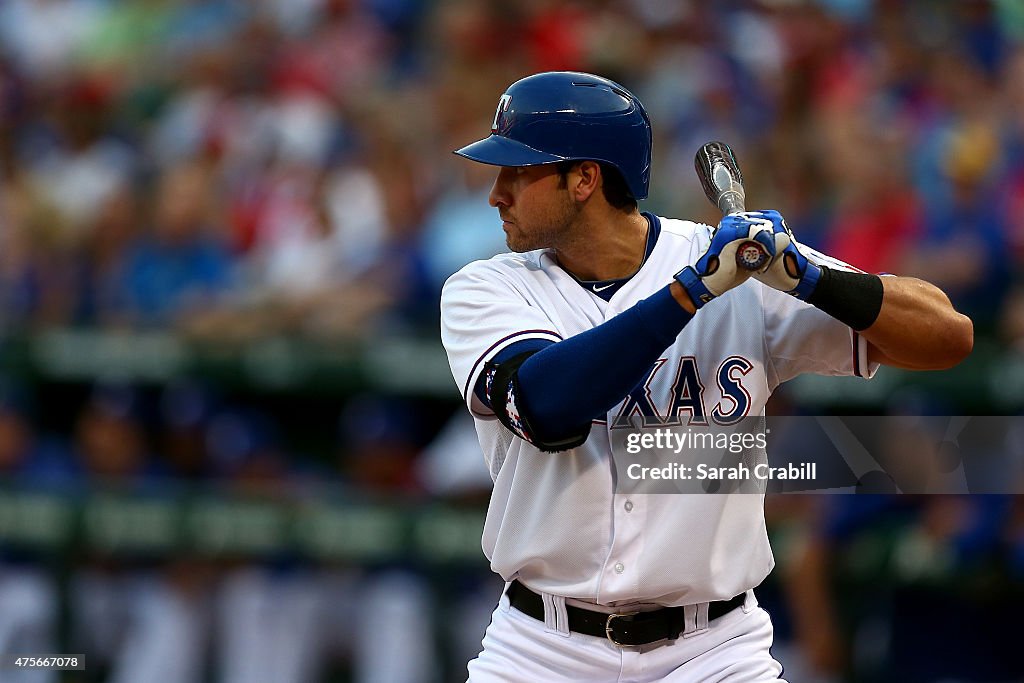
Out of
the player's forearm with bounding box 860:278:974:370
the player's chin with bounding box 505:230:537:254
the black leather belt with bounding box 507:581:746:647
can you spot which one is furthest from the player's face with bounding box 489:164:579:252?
the black leather belt with bounding box 507:581:746:647

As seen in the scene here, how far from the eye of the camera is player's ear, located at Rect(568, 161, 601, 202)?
2.82 metres

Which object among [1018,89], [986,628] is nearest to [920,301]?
[986,628]

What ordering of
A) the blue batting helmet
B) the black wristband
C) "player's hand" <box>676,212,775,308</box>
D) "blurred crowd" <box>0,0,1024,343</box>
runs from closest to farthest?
"player's hand" <box>676,212,775,308</box> → the black wristband → the blue batting helmet → "blurred crowd" <box>0,0,1024,343</box>

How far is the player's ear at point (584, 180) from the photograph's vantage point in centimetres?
282

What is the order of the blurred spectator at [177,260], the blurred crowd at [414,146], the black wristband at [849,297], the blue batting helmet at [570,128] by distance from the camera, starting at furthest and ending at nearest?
the blurred spectator at [177,260] → the blurred crowd at [414,146] → the blue batting helmet at [570,128] → the black wristband at [849,297]

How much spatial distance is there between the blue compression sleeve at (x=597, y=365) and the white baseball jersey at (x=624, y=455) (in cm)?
18

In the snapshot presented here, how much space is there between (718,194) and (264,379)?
3639mm

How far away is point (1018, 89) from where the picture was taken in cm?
582

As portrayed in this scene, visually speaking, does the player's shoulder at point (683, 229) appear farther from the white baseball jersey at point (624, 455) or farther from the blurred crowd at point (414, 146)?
the blurred crowd at point (414, 146)

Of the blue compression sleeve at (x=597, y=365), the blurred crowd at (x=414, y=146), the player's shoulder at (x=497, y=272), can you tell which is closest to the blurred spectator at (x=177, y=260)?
the blurred crowd at (x=414, y=146)

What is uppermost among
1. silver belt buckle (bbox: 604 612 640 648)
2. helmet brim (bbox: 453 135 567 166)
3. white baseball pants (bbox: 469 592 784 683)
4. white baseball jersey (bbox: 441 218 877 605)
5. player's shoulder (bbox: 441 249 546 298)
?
helmet brim (bbox: 453 135 567 166)

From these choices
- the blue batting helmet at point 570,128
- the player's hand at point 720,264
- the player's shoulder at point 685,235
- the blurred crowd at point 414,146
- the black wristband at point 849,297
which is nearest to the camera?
the player's hand at point 720,264

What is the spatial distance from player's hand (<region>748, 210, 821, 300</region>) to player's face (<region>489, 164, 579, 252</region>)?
1.46 ft

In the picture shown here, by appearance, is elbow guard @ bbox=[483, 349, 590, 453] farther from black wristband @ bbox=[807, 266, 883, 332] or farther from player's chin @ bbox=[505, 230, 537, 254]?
black wristband @ bbox=[807, 266, 883, 332]
